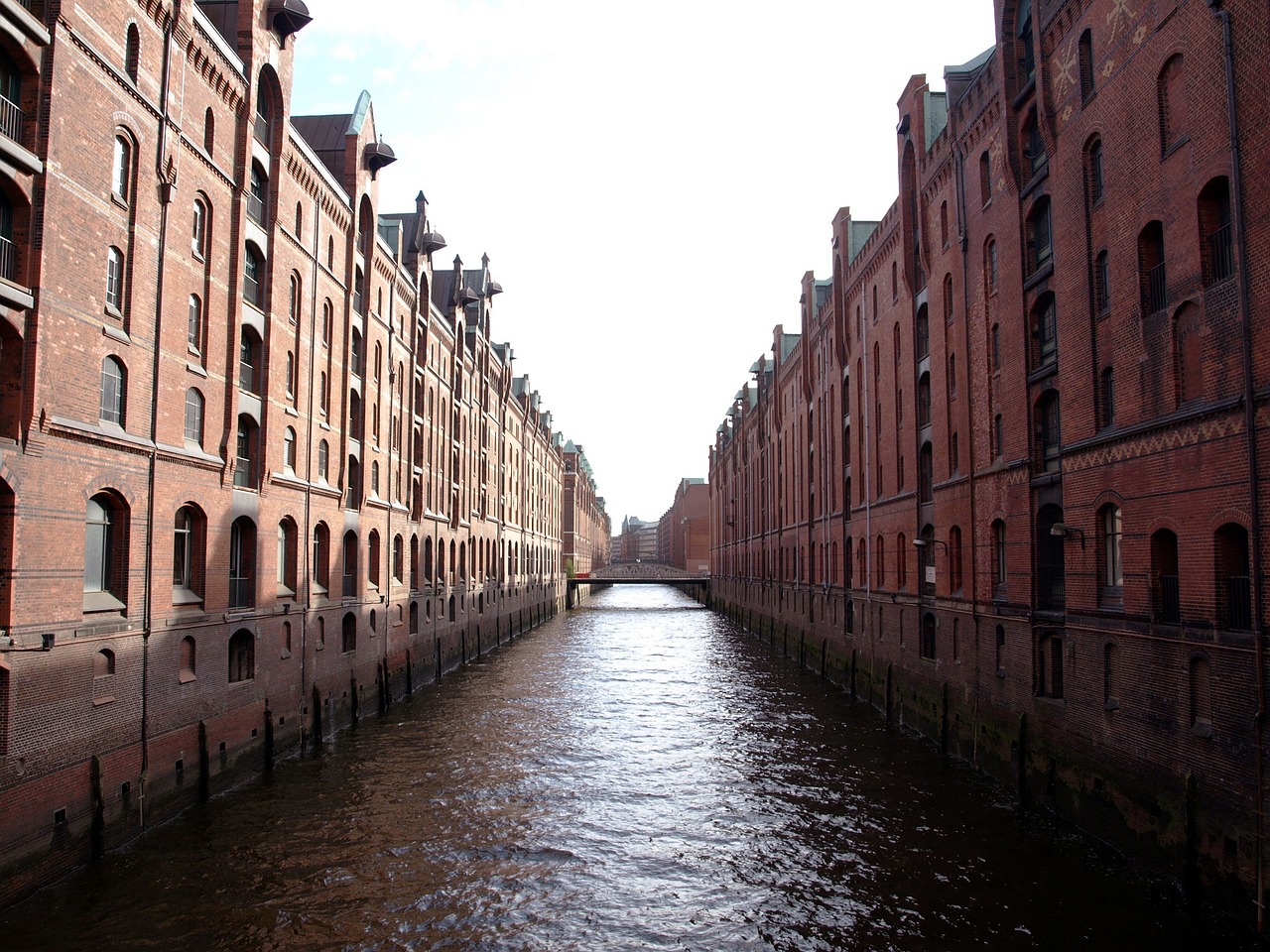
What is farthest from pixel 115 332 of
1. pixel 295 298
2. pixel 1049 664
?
pixel 1049 664

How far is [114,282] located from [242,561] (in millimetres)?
7464

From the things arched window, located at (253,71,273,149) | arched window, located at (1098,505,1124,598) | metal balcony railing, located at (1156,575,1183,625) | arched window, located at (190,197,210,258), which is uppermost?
arched window, located at (253,71,273,149)

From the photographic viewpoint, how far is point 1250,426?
11.2 meters

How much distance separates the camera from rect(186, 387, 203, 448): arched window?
17359mm

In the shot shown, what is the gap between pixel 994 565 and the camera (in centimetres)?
2058

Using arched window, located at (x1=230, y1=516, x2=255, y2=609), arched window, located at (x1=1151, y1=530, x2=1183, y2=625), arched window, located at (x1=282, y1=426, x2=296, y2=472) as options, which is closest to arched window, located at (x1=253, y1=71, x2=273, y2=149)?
arched window, located at (x1=282, y1=426, x2=296, y2=472)

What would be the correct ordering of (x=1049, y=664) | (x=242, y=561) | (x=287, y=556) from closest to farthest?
(x=1049, y=664) → (x=242, y=561) → (x=287, y=556)

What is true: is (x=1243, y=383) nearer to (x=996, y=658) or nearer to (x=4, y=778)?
(x=996, y=658)

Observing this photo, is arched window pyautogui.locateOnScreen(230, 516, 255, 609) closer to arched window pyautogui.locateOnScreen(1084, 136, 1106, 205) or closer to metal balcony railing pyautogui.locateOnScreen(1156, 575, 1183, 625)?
metal balcony railing pyautogui.locateOnScreen(1156, 575, 1183, 625)

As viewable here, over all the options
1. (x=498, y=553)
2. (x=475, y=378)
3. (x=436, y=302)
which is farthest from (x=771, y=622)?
(x=436, y=302)

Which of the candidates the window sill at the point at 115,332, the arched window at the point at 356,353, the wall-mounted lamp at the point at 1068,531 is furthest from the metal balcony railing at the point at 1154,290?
the arched window at the point at 356,353

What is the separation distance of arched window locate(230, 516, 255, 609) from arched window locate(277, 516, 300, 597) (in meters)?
1.55

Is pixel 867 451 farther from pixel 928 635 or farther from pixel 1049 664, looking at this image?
pixel 1049 664

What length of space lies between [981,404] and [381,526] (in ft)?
64.4
